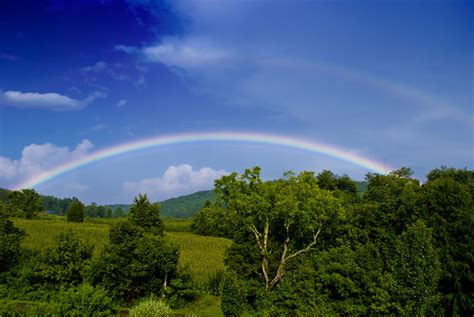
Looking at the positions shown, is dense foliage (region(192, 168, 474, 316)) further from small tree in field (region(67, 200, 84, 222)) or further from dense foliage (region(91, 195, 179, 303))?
small tree in field (region(67, 200, 84, 222))

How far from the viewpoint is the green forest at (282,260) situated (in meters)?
21.0

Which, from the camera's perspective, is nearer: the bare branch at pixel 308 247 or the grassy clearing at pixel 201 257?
the bare branch at pixel 308 247

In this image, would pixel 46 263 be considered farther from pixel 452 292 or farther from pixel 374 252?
pixel 452 292

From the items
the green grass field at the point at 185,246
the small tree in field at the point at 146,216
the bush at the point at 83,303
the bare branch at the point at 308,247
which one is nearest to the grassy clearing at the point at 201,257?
the green grass field at the point at 185,246

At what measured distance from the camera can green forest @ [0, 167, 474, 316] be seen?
20953 mm

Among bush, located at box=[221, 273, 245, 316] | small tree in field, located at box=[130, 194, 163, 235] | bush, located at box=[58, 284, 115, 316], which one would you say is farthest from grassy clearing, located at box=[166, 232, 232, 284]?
bush, located at box=[58, 284, 115, 316]

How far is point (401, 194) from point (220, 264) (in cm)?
2003

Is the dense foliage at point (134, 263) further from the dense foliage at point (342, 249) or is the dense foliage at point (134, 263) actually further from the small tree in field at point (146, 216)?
the dense foliage at point (342, 249)

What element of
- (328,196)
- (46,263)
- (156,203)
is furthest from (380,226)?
(46,263)

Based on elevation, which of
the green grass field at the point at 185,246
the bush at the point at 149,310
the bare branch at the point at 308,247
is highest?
the bare branch at the point at 308,247

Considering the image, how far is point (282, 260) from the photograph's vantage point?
25344 millimetres

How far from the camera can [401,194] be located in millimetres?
26297

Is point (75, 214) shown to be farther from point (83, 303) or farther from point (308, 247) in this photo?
point (83, 303)

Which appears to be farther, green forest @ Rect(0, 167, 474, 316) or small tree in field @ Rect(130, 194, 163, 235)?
small tree in field @ Rect(130, 194, 163, 235)
